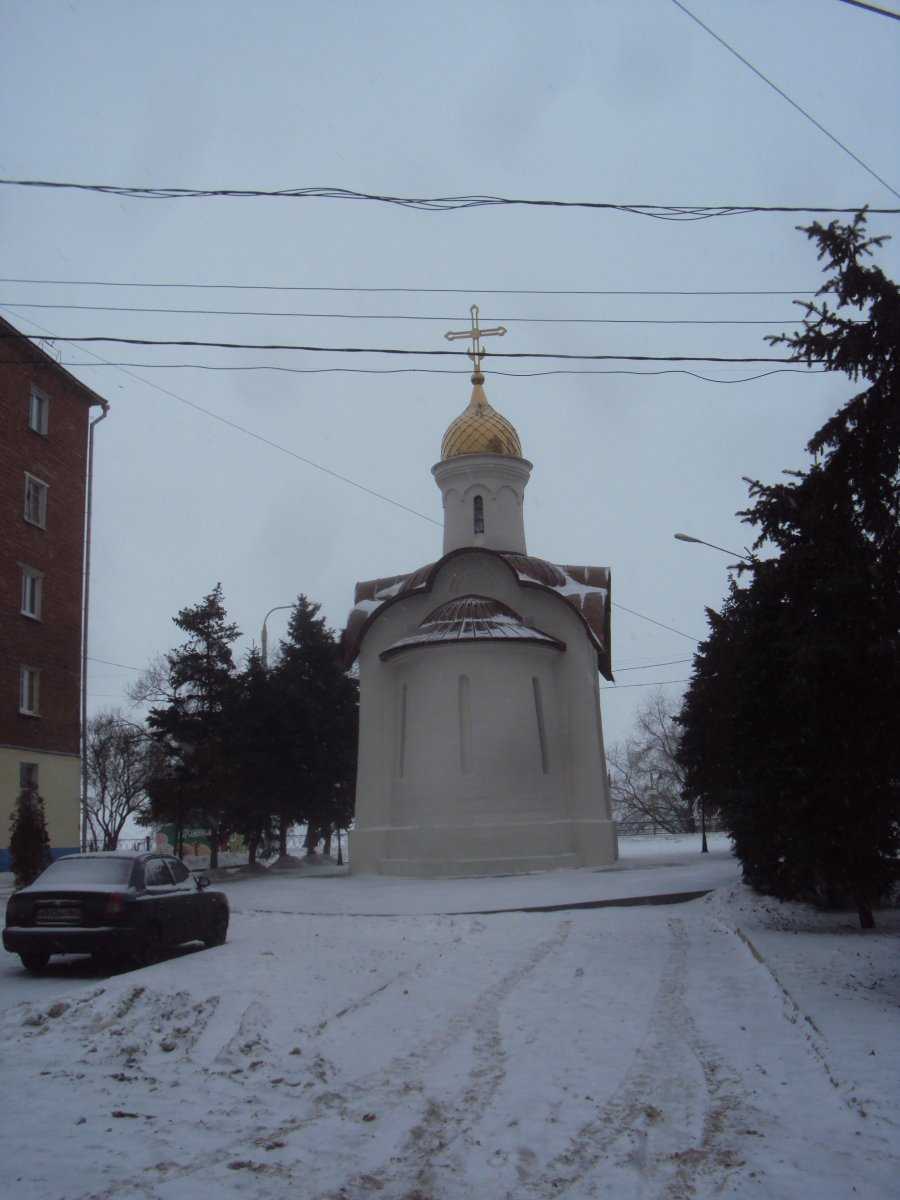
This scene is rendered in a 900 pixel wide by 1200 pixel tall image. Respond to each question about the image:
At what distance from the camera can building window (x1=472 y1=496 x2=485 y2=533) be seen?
32781 millimetres

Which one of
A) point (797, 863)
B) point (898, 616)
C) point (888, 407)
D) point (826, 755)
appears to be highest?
point (888, 407)

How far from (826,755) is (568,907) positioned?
19.9ft

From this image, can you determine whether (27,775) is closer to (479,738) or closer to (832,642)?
(479,738)

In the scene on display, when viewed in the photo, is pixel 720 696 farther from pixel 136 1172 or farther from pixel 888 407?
pixel 136 1172

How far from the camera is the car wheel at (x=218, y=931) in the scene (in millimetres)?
13422

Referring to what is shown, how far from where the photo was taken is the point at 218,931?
13.6 meters

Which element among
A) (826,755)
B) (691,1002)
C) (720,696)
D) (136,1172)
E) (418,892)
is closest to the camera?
(136,1172)

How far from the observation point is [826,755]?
13.1 metres

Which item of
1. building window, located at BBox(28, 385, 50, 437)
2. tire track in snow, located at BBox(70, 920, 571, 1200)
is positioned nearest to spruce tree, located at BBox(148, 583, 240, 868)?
building window, located at BBox(28, 385, 50, 437)

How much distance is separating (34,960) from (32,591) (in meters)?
19.2

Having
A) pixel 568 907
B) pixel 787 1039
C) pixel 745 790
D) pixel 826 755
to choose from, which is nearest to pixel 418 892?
pixel 568 907

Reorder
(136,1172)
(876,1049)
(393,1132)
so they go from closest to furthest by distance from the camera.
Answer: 1. (136,1172)
2. (393,1132)
3. (876,1049)

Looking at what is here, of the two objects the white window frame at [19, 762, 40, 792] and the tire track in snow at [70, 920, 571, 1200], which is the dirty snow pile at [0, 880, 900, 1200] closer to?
the tire track in snow at [70, 920, 571, 1200]

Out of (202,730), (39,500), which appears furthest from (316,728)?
(39,500)
